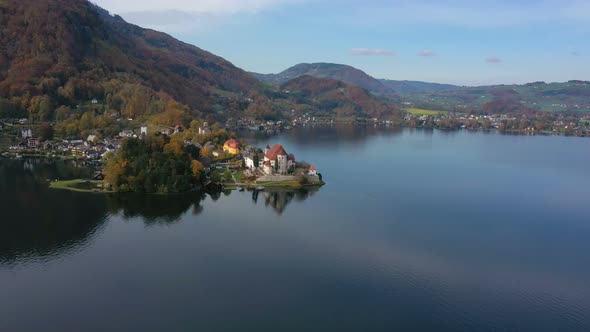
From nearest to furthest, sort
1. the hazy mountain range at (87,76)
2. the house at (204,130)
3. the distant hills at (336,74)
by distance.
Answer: the house at (204,130)
the hazy mountain range at (87,76)
the distant hills at (336,74)

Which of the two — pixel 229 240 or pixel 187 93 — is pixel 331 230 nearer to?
pixel 229 240

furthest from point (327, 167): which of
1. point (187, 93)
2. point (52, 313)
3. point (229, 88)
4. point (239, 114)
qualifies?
point (229, 88)

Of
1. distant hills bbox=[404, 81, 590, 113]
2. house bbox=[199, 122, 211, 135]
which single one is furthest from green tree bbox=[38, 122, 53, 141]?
distant hills bbox=[404, 81, 590, 113]

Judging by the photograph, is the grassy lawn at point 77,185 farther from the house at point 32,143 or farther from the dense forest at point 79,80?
the dense forest at point 79,80

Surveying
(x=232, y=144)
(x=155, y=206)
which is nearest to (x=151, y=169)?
(x=155, y=206)

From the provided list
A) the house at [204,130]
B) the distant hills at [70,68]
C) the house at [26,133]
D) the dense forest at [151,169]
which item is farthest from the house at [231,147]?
the house at [26,133]

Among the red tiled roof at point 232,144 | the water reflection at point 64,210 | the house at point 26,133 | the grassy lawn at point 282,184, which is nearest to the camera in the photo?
the water reflection at point 64,210
